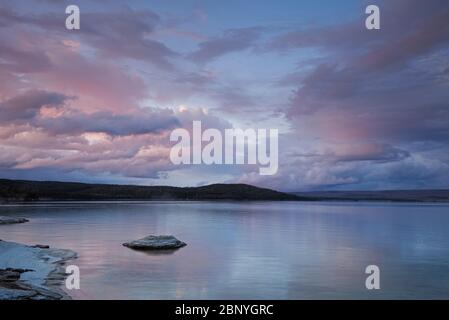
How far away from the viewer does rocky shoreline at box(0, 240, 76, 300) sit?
1563cm

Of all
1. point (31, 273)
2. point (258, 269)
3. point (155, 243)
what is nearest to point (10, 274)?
point (31, 273)

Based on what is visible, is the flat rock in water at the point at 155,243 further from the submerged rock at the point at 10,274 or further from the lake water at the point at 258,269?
the submerged rock at the point at 10,274

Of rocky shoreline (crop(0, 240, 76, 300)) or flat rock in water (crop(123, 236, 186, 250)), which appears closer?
rocky shoreline (crop(0, 240, 76, 300))

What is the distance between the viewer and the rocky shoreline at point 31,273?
615 inches

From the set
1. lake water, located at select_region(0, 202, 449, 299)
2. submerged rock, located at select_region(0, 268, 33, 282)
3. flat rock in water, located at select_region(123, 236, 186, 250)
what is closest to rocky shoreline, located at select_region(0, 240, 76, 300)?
submerged rock, located at select_region(0, 268, 33, 282)

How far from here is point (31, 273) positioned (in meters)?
21.1

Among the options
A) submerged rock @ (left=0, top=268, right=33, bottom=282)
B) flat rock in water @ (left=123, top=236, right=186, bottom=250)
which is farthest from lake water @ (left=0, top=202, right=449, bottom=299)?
submerged rock @ (left=0, top=268, right=33, bottom=282)

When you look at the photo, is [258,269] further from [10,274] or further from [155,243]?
[10,274]

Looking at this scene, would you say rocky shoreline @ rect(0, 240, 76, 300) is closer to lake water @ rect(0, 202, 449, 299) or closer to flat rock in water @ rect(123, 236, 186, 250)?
lake water @ rect(0, 202, 449, 299)

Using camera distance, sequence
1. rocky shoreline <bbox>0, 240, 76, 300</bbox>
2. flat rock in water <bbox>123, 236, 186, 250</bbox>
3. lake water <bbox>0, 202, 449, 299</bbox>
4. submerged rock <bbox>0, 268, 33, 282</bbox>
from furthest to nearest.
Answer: flat rock in water <bbox>123, 236, 186, 250</bbox> < lake water <bbox>0, 202, 449, 299</bbox> < submerged rock <bbox>0, 268, 33, 282</bbox> < rocky shoreline <bbox>0, 240, 76, 300</bbox>

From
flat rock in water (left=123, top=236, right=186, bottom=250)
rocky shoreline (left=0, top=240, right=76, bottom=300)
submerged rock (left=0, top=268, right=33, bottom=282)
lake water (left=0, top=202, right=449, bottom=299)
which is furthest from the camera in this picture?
flat rock in water (left=123, top=236, right=186, bottom=250)

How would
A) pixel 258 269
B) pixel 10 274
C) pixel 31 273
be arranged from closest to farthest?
pixel 10 274, pixel 31 273, pixel 258 269

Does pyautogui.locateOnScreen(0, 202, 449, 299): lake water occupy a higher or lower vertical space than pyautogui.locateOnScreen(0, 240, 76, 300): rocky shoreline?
lower
